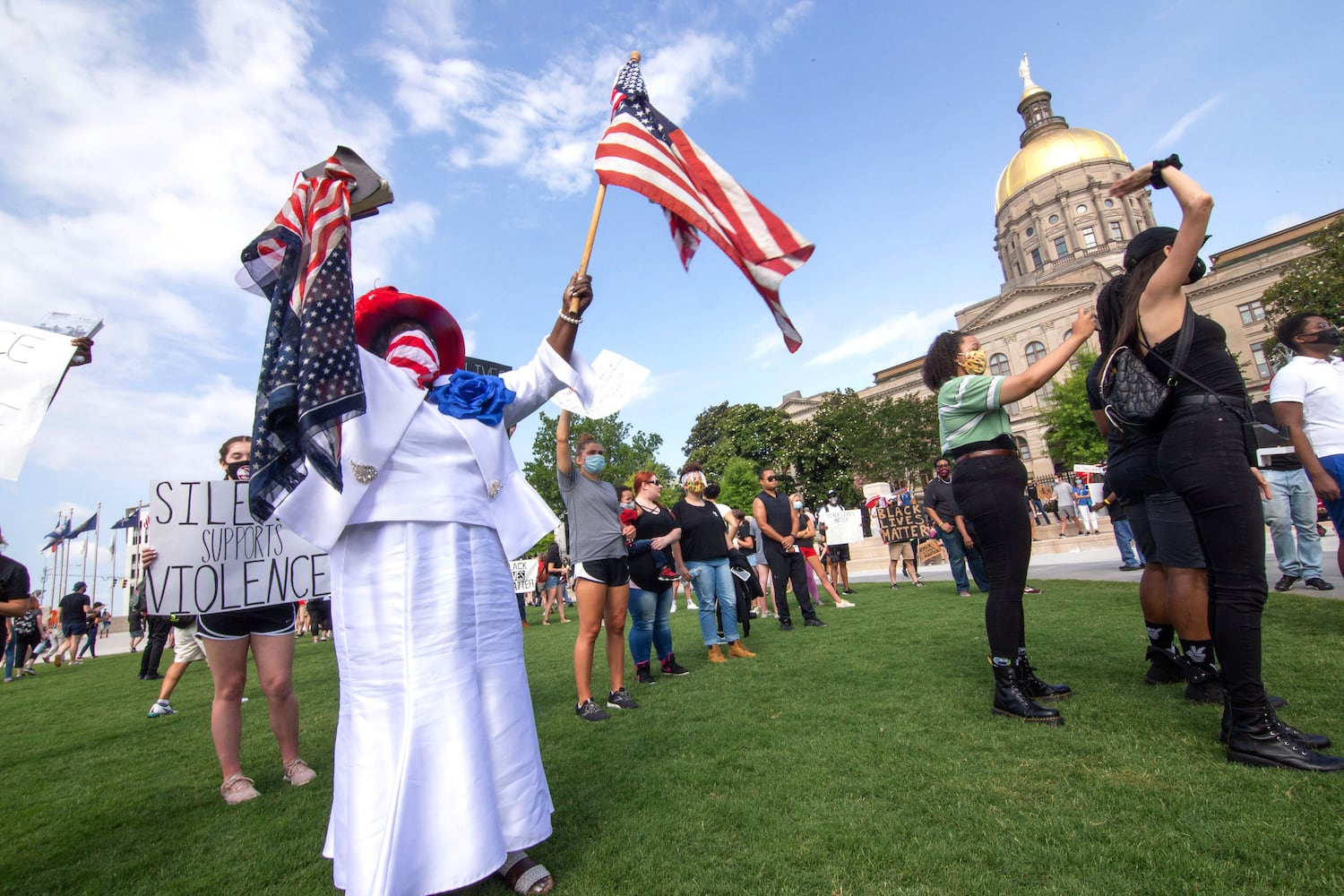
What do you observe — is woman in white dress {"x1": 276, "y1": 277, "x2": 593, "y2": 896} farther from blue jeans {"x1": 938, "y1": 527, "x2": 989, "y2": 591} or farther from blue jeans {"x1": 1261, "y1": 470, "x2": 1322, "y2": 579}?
blue jeans {"x1": 938, "y1": 527, "x2": 989, "y2": 591}

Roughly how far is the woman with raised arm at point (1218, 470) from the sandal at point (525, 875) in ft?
8.99

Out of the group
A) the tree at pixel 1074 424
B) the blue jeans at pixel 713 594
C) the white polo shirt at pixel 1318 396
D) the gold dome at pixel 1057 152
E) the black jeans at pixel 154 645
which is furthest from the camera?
the gold dome at pixel 1057 152

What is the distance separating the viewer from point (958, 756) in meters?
3.15

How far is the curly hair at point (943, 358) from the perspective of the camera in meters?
4.13

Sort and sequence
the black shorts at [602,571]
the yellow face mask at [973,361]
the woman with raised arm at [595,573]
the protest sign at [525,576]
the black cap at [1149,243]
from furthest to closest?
the protest sign at [525,576] < the black shorts at [602,571] < the woman with raised arm at [595,573] < the yellow face mask at [973,361] < the black cap at [1149,243]

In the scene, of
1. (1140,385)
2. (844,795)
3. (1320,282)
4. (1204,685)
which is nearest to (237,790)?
(844,795)

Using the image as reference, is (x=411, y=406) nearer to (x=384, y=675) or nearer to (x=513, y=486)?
(x=513, y=486)

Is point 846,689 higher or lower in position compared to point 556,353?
lower

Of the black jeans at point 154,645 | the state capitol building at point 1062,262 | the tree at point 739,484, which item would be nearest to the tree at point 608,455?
the tree at point 739,484

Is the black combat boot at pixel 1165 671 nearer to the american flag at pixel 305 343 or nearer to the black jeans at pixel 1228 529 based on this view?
the black jeans at pixel 1228 529

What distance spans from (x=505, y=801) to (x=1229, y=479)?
10.4 feet

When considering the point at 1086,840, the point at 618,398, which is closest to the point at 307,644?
the point at 618,398

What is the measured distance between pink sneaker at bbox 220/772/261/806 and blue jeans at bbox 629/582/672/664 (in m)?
3.18

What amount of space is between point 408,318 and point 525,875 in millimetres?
2169
